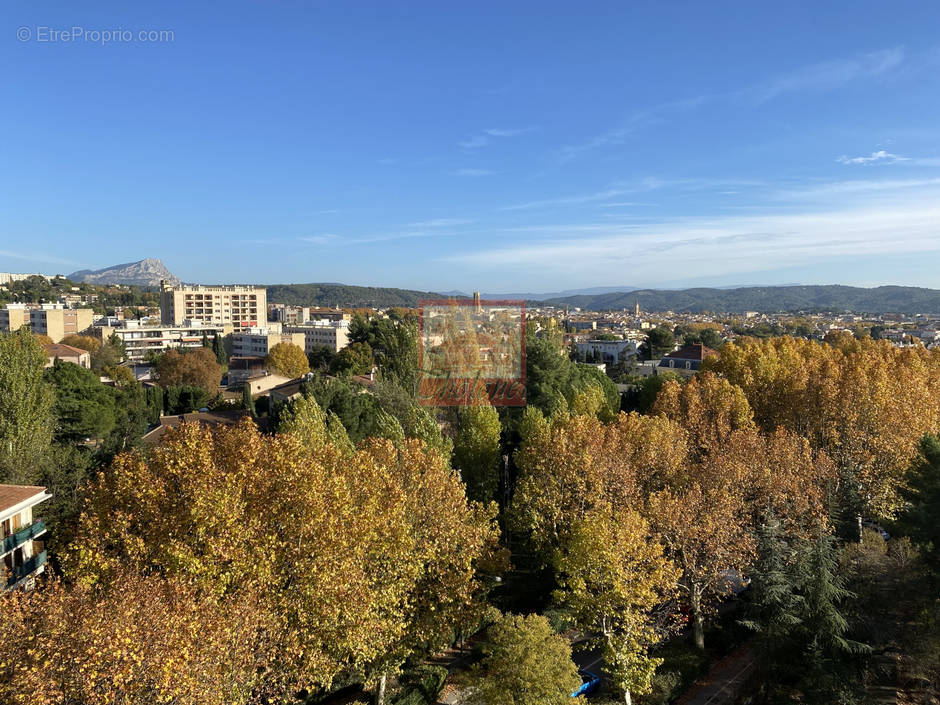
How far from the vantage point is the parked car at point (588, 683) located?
15.2 m

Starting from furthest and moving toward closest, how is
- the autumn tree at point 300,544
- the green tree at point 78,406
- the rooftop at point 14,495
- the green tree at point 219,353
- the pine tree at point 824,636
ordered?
the green tree at point 219,353 → the green tree at point 78,406 → the rooftop at point 14,495 → the pine tree at point 824,636 → the autumn tree at point 300,544

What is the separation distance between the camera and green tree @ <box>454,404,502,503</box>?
25.9 m

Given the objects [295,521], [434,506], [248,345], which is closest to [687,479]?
[434,506]

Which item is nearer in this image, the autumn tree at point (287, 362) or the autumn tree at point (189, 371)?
the autumn tree at point (189, 371)

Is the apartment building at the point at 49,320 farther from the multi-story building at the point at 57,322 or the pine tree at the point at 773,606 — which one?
the pine tree at the point at 773,606

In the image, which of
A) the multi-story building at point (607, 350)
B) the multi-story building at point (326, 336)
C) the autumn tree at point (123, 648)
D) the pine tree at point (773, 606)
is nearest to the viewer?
the autumn tree at point (123, 648)

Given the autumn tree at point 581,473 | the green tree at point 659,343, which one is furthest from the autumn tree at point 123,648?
the green tree at point 659,343


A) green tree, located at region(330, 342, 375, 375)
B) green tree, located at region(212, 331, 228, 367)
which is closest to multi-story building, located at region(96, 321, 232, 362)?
green tree, located at region(212, 331, 228, 367)

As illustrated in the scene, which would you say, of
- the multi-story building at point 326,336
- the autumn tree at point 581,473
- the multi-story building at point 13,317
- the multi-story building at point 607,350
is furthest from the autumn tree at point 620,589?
the multi-story building at point 13,317

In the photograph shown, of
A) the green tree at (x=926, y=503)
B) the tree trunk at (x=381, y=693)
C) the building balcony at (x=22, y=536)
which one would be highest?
the green tree at (x=926, y=503)

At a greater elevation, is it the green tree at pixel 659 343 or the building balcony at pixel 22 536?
the green tree at pixel 659 343

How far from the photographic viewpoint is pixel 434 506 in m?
15.8

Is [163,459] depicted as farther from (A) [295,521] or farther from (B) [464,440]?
(B) [464,440]

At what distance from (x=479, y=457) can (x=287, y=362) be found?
4180cm
